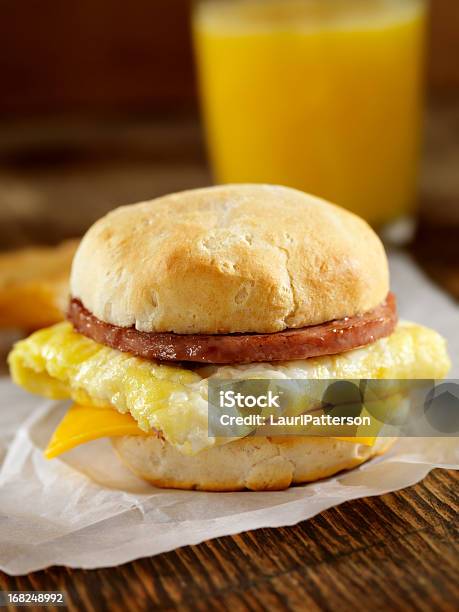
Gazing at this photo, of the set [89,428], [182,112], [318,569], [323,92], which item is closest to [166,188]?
[323,92]

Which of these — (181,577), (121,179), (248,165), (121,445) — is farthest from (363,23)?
(181,577)

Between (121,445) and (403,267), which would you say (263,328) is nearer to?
(121,445)

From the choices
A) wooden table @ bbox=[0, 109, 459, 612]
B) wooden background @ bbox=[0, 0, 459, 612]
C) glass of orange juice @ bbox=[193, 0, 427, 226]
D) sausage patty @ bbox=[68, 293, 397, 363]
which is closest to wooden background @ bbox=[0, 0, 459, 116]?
wooden background @ bbox=[0, 0, 459, 612]

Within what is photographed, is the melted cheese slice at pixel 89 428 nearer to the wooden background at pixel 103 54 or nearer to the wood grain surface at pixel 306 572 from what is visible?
the wood grain surface at pixel 306 572

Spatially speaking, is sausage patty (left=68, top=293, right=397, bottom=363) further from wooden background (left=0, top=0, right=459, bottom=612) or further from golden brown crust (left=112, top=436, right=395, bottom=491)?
wooden background (left=0, top=0, right=459, bottom=612)

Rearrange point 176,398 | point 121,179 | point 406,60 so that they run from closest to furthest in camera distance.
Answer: point 176,398 < point 406,60 < point 121,179

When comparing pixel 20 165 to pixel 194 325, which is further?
pixel 20 165
